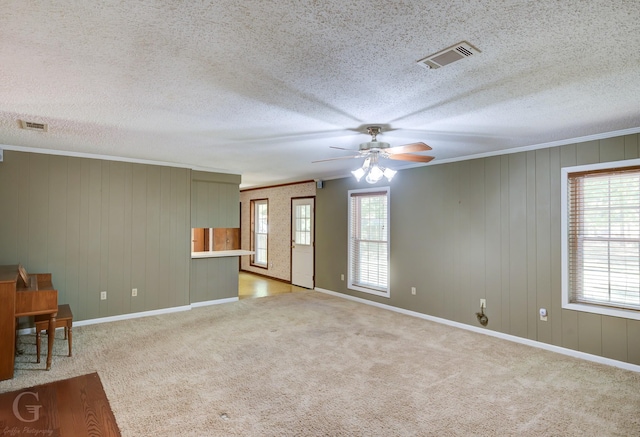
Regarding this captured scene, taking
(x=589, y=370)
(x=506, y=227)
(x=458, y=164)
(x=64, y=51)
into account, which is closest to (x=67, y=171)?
(x=64, y=51)

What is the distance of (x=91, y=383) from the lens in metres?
3.07

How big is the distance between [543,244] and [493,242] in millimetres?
598

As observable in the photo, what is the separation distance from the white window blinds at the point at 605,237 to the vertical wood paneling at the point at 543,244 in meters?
0.22

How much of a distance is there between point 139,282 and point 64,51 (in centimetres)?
412

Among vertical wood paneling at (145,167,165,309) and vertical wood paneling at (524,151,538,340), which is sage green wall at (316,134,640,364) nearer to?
vertical wood paneling at (524,151,538,340)

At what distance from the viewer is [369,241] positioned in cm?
636

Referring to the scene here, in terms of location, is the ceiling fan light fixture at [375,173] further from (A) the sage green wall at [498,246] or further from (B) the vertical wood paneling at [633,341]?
(B) the vertical wood paneling at [633,341]

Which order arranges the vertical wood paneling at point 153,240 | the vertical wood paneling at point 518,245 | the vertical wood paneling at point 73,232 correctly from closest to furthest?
the vertical wood paneling at point 518,245 < the vertical wood paneling at point 73,232 < the vertical wood paneling at point 153,240

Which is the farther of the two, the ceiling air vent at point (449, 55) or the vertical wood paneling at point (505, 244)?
the vertical wood paneling at point (505, 244)

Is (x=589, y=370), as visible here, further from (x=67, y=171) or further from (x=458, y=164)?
(x=67, y=171)

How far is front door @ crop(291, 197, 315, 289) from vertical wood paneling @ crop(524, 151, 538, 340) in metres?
4.25

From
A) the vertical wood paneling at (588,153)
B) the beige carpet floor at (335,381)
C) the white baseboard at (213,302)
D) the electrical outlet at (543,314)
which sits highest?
the vertical wood paneling at (588,153)

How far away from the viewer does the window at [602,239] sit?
11.6 feet

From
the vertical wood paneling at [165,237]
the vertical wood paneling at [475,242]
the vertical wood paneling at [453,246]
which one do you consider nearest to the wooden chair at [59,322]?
the vertical wood paneling at [165,237]
